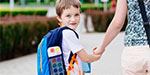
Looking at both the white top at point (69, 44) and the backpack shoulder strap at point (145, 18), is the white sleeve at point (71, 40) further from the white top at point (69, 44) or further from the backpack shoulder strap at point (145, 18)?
the backpack shoulder strap at point (145, 18)

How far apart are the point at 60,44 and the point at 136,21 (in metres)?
0.68

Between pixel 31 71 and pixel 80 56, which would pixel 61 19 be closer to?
pixel 80 56

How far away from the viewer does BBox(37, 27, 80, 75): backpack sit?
11.2 ft

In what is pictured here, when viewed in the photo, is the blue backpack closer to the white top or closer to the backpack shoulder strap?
the white top

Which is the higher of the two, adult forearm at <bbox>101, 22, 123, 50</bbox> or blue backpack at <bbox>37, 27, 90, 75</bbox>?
adult forearm at <bbox>101, 22, 123, 50</bbox>

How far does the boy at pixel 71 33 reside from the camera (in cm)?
344

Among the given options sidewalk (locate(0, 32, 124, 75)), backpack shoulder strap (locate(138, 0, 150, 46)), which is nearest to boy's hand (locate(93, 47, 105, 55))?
backpack shoulder strap (locate(138, 0, 150, 46))

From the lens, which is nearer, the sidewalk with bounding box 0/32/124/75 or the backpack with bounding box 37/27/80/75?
the backpack with bounding box 37/27/80/75

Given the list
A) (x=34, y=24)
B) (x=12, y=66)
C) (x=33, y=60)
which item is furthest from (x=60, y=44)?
(x=34, y=24)

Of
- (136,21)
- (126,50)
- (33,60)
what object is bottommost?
(33,60)

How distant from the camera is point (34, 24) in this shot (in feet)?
36.5

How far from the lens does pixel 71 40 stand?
135 inches

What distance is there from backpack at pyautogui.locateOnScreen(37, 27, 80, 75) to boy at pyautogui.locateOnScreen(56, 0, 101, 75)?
0.05 m

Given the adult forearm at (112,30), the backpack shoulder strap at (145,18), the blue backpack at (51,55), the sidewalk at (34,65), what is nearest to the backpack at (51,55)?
the blue backpack at (51,55)
